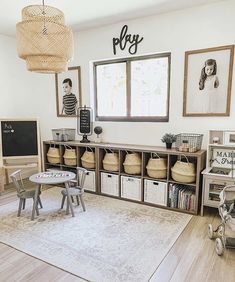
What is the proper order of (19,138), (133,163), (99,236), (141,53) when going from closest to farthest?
(99,236) → (133,163) → (141,53) → (19,138)

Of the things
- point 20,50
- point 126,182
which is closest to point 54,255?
point 126,182

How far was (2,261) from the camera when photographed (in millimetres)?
2080

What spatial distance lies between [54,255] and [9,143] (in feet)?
8.11

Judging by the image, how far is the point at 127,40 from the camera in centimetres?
357

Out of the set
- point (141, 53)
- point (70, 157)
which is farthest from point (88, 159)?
point (141, 53)

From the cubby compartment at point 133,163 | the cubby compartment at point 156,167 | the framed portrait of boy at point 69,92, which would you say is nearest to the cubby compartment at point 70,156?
the framed portrait of boy at point 69,92

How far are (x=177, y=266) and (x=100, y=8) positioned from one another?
3184 mm

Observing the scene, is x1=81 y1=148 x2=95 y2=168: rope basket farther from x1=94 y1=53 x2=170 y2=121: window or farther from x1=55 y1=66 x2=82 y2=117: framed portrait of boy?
x1=55 y1=66 x2=82 y2=117: framed portrait of boy

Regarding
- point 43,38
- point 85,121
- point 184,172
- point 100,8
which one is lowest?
point 184,172

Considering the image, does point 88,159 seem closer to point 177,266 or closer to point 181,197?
point 181,197

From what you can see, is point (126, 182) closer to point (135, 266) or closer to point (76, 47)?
point (135, 266)

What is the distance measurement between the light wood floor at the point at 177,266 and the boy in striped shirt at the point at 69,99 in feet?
8.48

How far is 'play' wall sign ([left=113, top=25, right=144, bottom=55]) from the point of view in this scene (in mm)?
3504

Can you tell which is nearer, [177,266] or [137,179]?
[177,266]
